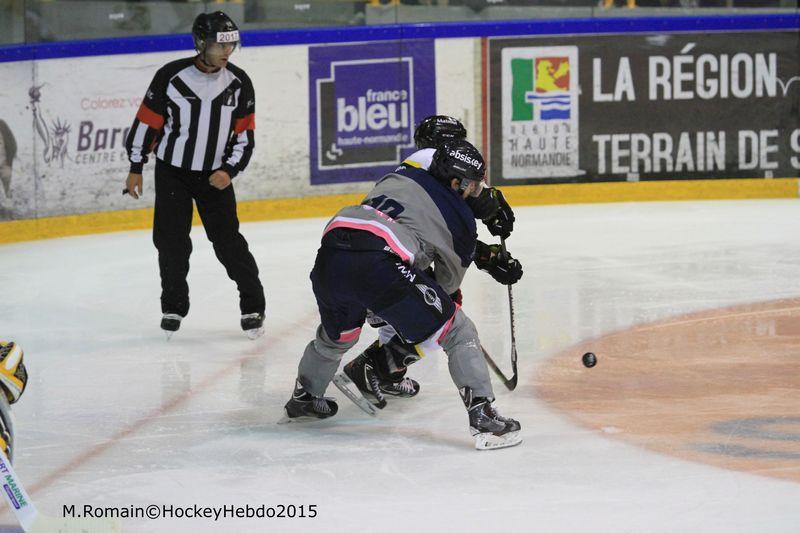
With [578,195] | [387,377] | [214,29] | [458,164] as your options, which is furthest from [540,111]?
[458,164]

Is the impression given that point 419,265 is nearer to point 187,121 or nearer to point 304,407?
point 304,407

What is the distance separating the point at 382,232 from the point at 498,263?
22.2 inches

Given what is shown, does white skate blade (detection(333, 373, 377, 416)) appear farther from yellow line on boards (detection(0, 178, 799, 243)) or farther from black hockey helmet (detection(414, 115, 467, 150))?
yellow line on boards (detection(0, 178, 799, 243))

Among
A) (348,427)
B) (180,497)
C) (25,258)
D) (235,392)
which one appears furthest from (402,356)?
(25,258)

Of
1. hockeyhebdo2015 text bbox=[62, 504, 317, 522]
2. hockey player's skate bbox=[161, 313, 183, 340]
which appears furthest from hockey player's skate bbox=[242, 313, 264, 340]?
hockeyhebdo2015 text bbox=[62, 504, 317, 522]

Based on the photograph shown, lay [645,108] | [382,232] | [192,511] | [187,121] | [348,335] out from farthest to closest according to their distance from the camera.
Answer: [645,108] < [187,121] < [348,335] < [382,232] < [192,511]

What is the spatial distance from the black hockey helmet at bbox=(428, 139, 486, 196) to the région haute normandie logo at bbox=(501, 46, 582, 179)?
5343mm

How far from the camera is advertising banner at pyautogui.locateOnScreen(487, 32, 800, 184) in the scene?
372 inches

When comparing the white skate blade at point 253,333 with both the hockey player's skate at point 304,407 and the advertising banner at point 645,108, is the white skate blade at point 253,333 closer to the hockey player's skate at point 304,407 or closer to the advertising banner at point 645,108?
the hockey player's skate at point 304,407

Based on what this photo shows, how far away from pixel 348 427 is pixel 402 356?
0.35 metres

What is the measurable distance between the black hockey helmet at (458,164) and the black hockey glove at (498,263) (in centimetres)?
37

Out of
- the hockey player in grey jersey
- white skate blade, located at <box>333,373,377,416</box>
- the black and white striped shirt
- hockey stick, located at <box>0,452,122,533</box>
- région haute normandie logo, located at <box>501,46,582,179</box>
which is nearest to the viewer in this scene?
hockey stick, located at <box>0,452,122,533</box>

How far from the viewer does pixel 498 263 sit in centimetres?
445

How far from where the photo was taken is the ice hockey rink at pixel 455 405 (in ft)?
11.8
